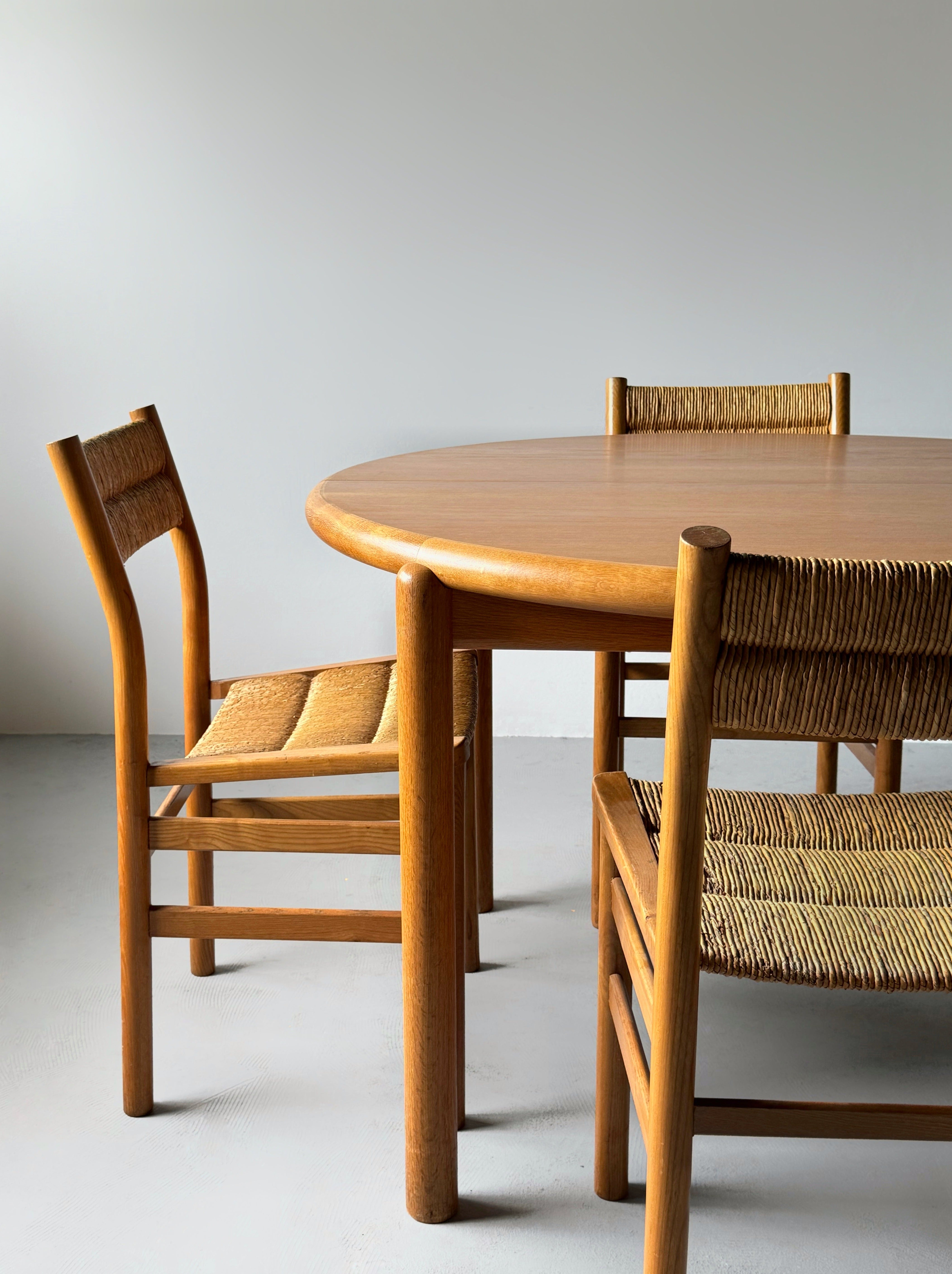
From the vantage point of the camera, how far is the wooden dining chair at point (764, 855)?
2.51ft

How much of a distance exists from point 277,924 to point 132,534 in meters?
0.54

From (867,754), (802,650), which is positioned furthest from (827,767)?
(802,650)

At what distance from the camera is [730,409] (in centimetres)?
218

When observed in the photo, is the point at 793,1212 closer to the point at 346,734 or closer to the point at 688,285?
the point at 346,734

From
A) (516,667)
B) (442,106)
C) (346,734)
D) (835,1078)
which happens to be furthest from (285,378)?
(835,1078)

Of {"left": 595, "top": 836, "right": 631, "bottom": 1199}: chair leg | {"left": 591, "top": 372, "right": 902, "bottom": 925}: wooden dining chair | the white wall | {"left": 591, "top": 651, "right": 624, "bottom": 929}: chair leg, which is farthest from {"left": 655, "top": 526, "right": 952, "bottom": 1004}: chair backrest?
the white wall

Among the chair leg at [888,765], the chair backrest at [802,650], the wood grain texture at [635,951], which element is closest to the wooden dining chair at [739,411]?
the chair leg at [888,765]

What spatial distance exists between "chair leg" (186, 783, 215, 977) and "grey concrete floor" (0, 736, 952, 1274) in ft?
0.10

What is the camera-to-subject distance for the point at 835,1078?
62.0 inches

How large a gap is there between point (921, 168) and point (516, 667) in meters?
1.55

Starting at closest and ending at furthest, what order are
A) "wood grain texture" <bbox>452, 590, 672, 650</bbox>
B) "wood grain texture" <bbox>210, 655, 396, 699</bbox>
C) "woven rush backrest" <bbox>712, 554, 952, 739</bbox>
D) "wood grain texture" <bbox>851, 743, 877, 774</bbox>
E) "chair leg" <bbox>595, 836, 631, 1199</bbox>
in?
"woven rush backrest" <bbox>712, 554, 952, 739</bbox> → "wood grain texture" <bbox>452, 590, 672, 650</bbox> → "chair leg" <bbox>595, 836, 631, 1199</bbox> → "wood grain texture" <bbox>210, 655, 396, 699</bbox> → "wood grain texture" <bbox>851, 743, 877, 774</bbox>

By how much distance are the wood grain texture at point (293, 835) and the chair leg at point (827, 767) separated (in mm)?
934

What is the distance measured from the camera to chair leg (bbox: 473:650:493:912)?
1906 millimetres

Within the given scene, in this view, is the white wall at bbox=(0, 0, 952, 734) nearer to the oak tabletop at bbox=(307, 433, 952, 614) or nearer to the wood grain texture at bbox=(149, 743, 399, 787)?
the oak tabletop at bbox=(307, 433, 952, 614)
